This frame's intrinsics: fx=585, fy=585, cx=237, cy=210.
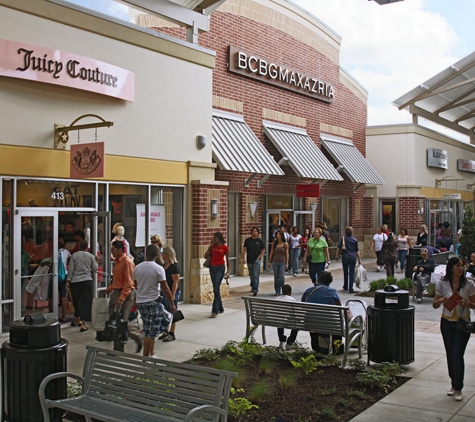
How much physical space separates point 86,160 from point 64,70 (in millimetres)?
1762

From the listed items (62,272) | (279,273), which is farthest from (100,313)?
(279,273)

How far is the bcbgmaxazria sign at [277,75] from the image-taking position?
1856 centimetres

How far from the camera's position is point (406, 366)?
27.2ft

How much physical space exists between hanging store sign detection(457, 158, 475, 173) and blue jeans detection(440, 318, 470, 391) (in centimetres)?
2866

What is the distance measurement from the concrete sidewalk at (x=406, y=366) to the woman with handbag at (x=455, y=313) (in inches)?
12.3

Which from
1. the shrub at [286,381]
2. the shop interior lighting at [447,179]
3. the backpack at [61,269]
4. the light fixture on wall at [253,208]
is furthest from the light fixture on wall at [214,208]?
the shop interior lighting at [447,179]

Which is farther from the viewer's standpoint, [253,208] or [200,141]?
[253,208]

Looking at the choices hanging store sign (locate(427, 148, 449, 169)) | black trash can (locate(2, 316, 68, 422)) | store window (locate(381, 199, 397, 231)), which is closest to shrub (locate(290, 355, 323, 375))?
black trash can (locate(2, 316, 68, 422))

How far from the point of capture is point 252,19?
19.5 meters

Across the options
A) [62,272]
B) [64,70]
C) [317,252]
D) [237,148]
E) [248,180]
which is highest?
[64,70]

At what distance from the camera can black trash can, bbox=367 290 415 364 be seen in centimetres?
794

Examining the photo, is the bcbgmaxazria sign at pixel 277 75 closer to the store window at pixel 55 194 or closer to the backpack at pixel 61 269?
the store window at pixel 55 194

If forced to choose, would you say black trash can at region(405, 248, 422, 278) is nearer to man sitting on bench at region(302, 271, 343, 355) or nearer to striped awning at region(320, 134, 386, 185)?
man sitting on bench at region(302, 271, 343, 355)

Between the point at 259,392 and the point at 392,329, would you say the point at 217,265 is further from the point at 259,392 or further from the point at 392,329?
the point at 259,392
